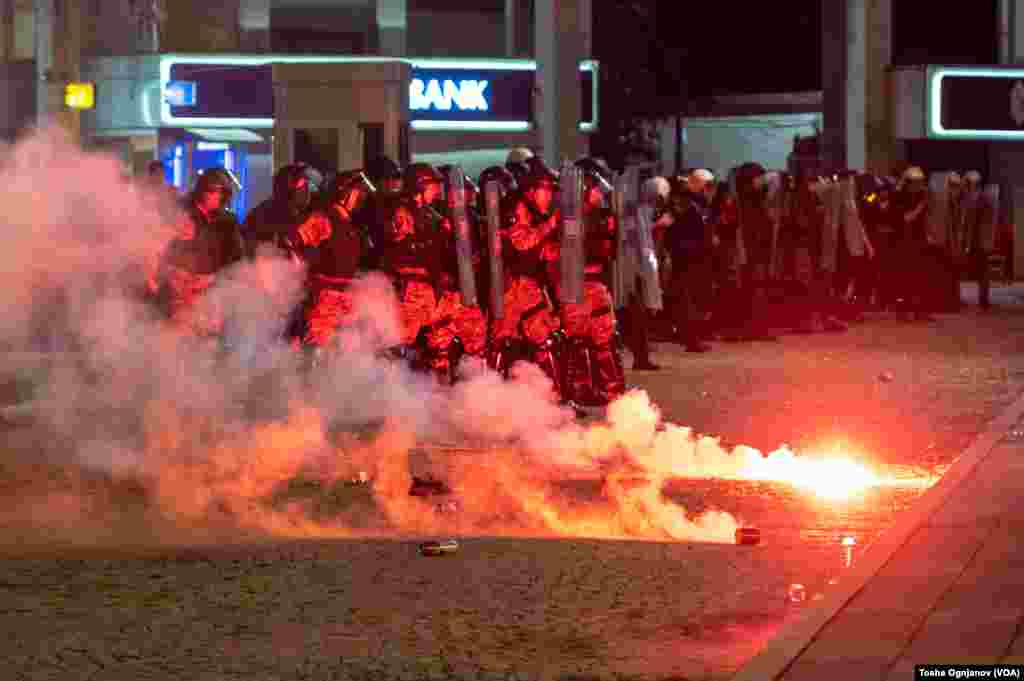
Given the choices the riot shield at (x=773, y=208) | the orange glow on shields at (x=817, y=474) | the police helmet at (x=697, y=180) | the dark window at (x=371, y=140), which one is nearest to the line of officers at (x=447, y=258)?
the orange glow on shields at (x=817, y=474)

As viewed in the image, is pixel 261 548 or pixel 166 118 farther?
pixel 166 118

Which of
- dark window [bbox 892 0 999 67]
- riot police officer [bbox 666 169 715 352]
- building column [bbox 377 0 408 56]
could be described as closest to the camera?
riot police officer [bbox 666 169 715 352]

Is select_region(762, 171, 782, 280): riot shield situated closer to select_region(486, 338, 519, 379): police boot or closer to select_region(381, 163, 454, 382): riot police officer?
select_region(486, 338, 519, 379): police boot

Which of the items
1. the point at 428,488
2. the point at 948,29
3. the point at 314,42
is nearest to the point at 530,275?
the point at 428,488

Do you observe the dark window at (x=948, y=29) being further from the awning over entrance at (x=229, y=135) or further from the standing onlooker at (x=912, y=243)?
the standing onlooker at (x=912, y=243)

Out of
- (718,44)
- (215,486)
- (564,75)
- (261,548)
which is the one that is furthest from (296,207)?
(718,44)

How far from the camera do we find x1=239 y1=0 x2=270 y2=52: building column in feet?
124

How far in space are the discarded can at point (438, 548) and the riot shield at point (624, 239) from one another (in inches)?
294

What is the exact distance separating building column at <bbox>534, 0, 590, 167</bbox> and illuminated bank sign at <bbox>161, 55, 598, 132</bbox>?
5949mm

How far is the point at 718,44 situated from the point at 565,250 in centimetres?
4079

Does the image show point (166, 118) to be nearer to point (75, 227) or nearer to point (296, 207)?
point (296, 207)

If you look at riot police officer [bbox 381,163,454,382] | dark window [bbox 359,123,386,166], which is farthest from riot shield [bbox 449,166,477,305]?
dark window [bbox 359,123,386,166]

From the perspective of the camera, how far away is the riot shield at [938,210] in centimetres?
2889

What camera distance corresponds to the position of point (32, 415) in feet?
52.7
